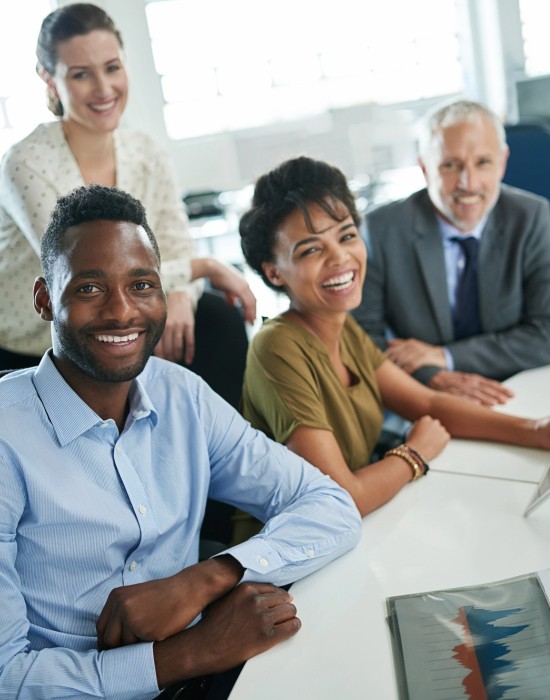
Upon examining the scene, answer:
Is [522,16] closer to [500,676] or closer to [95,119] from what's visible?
[95,119]

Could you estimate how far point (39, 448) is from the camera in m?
1.24

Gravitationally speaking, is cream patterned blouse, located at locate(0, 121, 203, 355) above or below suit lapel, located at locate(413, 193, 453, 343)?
above

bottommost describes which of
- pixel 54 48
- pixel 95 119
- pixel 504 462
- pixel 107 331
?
pixel 504 462

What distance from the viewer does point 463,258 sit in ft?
8.82

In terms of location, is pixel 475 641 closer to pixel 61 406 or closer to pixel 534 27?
Answer: pixel 61 406

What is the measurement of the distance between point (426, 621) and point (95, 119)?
1718 mm

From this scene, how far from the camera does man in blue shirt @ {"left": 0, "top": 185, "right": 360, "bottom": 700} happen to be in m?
1.17

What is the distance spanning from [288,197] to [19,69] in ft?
12.1

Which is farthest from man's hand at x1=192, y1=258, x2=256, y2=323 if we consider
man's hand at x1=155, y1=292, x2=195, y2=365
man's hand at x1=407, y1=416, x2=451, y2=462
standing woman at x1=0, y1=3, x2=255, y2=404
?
man's hand at x1=407, y1=416, x2=451, y2=462

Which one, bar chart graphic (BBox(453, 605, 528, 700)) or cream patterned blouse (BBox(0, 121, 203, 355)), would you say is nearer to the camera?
bar chart graphic (BBox(453, 605, 528, 700))

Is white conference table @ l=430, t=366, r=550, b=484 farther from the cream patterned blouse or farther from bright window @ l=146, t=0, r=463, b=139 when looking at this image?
bright window @ l=146, t=0, r=463, b=139

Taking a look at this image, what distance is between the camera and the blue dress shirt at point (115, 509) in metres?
1.15

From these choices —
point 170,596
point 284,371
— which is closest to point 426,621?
point 170,596

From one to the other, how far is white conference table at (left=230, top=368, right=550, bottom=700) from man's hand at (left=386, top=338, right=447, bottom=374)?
668 mm
